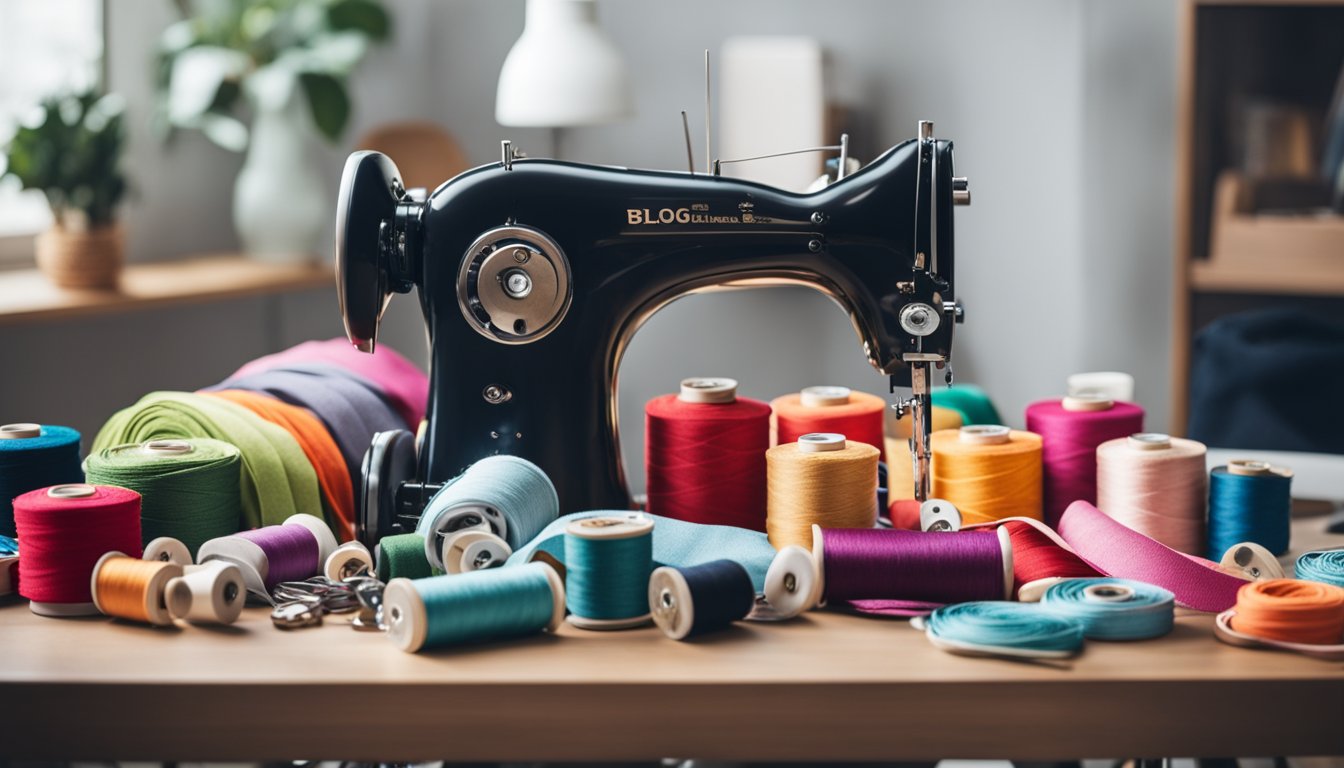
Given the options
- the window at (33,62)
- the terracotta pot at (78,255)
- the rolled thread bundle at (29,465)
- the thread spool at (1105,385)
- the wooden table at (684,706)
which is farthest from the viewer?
the window at (33,62)

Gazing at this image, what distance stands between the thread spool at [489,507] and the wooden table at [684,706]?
0.20 m

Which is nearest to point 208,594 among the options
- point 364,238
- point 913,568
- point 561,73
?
point 364,238

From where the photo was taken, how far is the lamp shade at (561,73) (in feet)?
11.2

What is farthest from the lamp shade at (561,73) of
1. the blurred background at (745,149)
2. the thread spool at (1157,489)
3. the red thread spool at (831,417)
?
the thread spool at (1157,489)

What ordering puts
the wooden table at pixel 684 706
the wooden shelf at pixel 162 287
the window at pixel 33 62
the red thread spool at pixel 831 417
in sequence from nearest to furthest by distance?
the wooden table at pixel 684 706, the red thread spool at pixel 831 417, the wooden shelf at pixel 162 287, the window at pixel 33 62

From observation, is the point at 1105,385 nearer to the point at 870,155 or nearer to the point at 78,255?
the point at 870,155

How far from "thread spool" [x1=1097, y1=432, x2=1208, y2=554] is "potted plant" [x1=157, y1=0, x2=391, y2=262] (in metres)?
2.82

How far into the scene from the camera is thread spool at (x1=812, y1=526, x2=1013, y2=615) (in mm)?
1338

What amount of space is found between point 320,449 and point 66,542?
387 millimetres

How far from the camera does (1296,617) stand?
1.22 m

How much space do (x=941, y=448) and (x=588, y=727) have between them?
0.61 meters

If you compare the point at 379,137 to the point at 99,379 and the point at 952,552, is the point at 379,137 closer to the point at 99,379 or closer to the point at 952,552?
the point at 99,379

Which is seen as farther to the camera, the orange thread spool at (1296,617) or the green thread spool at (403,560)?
the green thread spool at (403,560)

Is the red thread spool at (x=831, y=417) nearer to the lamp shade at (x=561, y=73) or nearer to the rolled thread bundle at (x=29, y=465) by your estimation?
the rolled thread bundle at (x=29, y=465)
